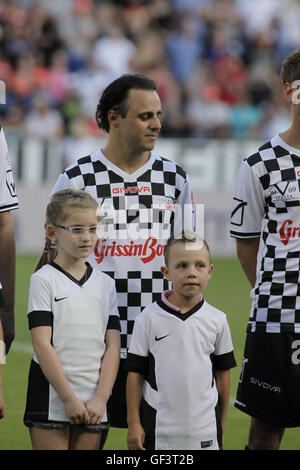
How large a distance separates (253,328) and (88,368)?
960 mm

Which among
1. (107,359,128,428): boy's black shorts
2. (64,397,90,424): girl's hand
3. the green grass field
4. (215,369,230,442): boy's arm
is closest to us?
(64,397,90,424): girl's hand

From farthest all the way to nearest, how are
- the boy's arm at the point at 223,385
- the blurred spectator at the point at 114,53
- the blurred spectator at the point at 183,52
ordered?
the blurred spectator at the point at 183,52 → the blurred spectator at the point at 114,53 → the boy's arm at the point at 223,385

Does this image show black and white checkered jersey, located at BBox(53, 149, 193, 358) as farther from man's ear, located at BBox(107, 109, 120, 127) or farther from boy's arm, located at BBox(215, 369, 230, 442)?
boy's arm, located at BBox(215, 369, 230, 442)

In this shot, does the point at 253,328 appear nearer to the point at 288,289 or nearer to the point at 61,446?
the point at 288,289

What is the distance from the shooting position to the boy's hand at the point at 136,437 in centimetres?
414

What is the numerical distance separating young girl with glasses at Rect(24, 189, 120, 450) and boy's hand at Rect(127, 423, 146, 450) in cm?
13

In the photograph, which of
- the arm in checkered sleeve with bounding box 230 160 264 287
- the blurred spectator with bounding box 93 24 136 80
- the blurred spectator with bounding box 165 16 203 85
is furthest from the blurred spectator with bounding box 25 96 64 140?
the arm in checkered sleeve with bounding box 230 160 264 287

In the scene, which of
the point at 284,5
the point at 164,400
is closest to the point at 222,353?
the point at 164,400

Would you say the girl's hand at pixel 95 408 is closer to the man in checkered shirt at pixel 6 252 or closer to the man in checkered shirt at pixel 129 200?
the man in checkered shirt at pixel 6 252

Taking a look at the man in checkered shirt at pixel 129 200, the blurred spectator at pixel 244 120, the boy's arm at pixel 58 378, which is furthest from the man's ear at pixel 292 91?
the blurred spectator at pixel 244 120

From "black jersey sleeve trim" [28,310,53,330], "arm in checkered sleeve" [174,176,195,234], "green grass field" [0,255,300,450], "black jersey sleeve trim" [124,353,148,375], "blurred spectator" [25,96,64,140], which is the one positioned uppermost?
"blurred spectator" [25,96,64,140]

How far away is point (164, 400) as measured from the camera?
4152 millimetres

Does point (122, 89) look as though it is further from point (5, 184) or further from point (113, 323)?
point (113, 323)

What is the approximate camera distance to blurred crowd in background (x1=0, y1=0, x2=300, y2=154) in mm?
16797
